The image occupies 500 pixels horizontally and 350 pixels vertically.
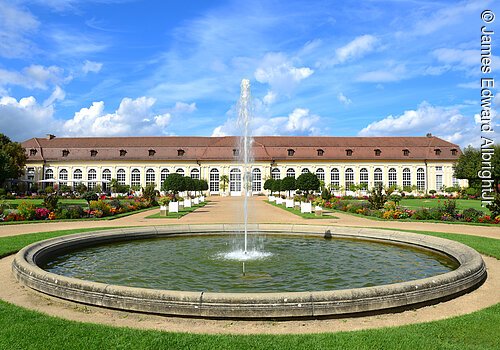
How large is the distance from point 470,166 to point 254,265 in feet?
165

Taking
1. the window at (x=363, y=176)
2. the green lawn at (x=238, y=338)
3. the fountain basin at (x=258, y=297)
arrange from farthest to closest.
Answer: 1. the window at (x=363, y=176)
2. the fountain basin at (x=258, y=297)
3. the green lawn at (x=238, y=338)

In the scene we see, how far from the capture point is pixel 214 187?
6228cm

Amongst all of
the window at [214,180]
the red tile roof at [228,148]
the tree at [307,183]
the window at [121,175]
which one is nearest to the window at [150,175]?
the red tile roof at [228,148]

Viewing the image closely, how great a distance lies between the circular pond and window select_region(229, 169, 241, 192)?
50.0 m

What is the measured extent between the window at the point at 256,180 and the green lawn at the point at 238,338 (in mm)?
55951

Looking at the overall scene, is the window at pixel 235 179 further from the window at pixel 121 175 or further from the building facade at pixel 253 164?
the window at pixel 121 175

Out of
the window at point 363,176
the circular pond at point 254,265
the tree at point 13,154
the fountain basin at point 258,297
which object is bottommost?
the circular pond at point 254,265

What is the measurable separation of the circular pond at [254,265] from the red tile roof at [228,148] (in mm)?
50384

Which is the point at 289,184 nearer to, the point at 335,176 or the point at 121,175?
the point at 335,176

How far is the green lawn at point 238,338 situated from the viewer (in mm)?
4426

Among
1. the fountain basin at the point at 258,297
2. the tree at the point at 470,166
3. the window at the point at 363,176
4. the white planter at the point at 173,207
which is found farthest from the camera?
the window at the point at 363,176

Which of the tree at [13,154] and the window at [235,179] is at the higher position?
the tree at [13,154]

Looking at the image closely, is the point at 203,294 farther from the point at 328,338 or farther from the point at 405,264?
the point at 405,264

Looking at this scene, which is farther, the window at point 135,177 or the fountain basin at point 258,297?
the window at point 135,177
